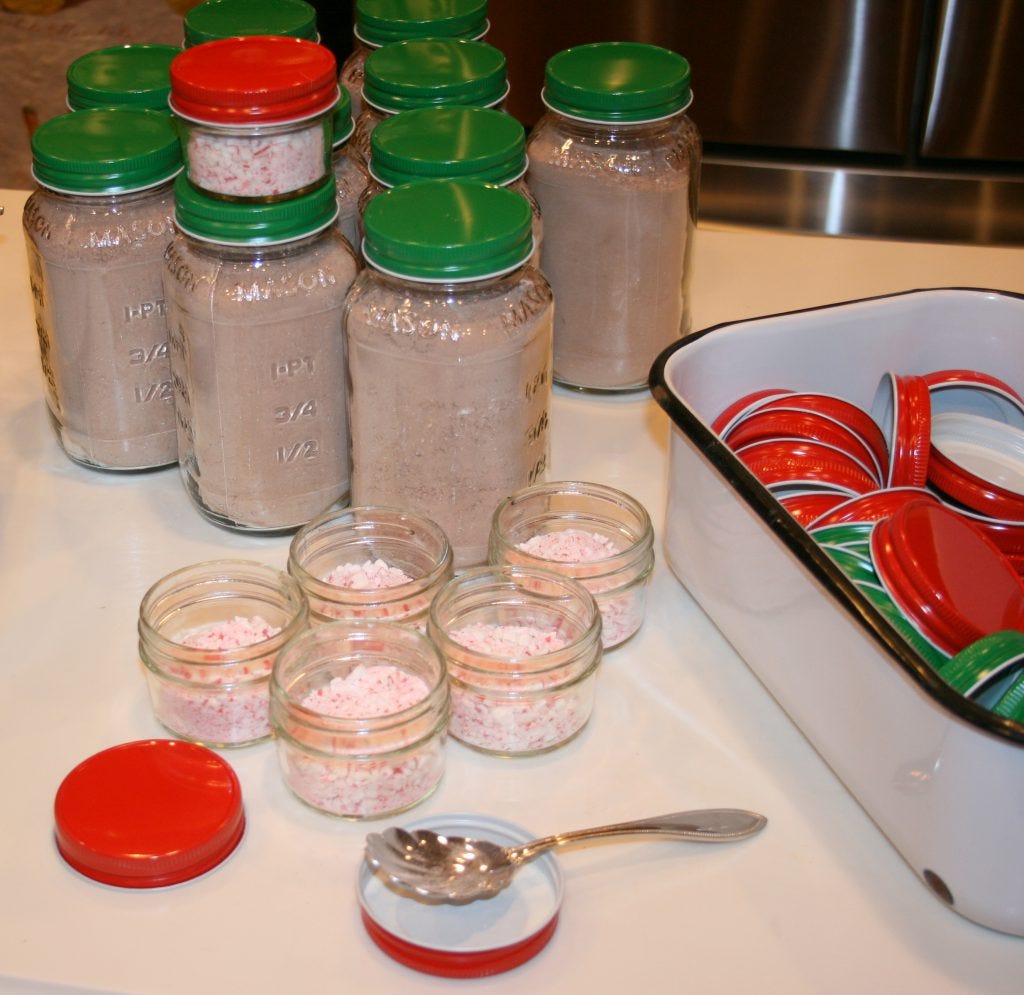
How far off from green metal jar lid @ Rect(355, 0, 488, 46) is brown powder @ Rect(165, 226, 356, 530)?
0.28 meters

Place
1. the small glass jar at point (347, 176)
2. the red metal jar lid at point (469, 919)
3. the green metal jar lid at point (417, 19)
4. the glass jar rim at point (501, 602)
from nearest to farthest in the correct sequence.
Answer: the red metal jar lid at point (469, 919)
the glass jar rim at point (501, 602)
the small glass jar at point (347, 176)
the green metal jar lid at point (417, 19)

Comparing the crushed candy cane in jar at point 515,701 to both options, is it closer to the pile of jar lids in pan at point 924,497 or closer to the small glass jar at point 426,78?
the pile of jar lids in pan at point 924,497

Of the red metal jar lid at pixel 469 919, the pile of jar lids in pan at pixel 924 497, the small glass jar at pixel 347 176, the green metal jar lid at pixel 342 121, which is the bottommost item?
the red metal jar lid at pixel 469 919

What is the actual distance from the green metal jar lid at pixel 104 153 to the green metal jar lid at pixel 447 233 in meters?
0.16

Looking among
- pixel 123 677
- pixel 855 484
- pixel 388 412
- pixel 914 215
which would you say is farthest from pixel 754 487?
pixel 914 215

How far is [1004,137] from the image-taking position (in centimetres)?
169

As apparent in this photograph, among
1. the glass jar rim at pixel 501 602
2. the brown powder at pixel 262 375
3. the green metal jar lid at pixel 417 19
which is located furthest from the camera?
the green metal jar lid at pixel 417 19

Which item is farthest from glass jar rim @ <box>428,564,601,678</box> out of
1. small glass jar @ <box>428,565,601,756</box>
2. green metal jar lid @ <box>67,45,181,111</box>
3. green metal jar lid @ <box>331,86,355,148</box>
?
green metal jar lid @ <box>67,45,181,111</box>

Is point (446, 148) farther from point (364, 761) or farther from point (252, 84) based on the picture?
point (364, 761)

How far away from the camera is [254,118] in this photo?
0.80 metres

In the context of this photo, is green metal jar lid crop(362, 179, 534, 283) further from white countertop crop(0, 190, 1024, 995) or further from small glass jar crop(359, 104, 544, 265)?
white countertop crop(0, 190, 1024, 995)

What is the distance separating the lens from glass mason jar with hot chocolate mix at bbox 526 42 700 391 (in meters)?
1.00

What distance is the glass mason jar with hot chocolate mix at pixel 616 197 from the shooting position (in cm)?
100

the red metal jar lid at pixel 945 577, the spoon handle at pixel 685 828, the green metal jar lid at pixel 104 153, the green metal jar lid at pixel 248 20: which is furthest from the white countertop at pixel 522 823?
the green metal jar lid at pixel 248 20
